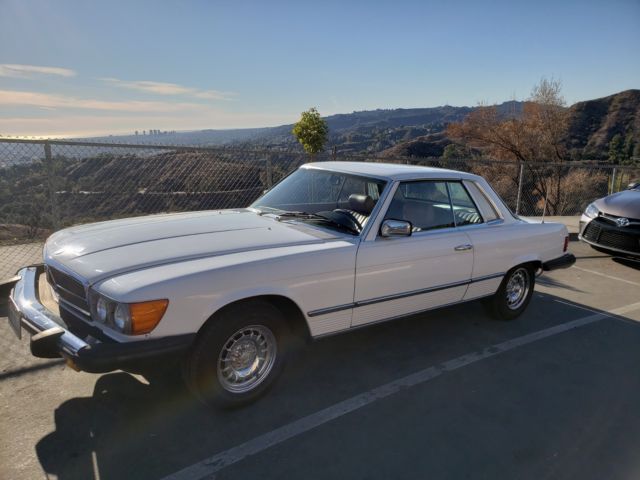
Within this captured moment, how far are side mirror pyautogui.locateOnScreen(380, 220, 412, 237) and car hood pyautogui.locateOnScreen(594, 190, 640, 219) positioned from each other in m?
5.58

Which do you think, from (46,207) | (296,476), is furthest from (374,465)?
(46,207)

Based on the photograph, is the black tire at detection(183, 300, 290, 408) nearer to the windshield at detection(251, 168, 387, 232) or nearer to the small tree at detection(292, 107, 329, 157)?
the windshield at detection(251, 168, 387, 232)

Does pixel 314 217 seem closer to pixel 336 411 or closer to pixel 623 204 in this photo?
pixel 336 411

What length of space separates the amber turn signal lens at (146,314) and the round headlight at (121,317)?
0.04 m

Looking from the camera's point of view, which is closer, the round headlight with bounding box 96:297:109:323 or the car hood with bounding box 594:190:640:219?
the round headlight with bounding box 96:297:109:323

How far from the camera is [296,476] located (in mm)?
2430

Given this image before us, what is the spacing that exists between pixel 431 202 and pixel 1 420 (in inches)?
144

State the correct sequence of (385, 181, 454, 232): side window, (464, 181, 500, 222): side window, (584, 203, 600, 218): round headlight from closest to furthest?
(385, 181, 454, 232): side window → (464, 181, 500, 222): side window → (584, 203, 600, 218): round headlight

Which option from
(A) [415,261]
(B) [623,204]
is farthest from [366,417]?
(B) [623,204]

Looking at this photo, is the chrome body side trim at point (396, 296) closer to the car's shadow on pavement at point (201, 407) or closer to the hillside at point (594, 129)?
the car's shadow on pavement at point (201, 407)

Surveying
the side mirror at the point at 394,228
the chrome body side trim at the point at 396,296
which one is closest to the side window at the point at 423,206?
the side mirror at the point at 394,228

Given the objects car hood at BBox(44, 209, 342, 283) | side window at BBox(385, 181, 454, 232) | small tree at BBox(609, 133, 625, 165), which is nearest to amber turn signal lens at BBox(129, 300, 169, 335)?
car hood at BBox(44, 209, 342, 283)

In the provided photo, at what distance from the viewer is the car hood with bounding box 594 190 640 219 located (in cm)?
710

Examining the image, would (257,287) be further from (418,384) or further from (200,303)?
(418,384)
